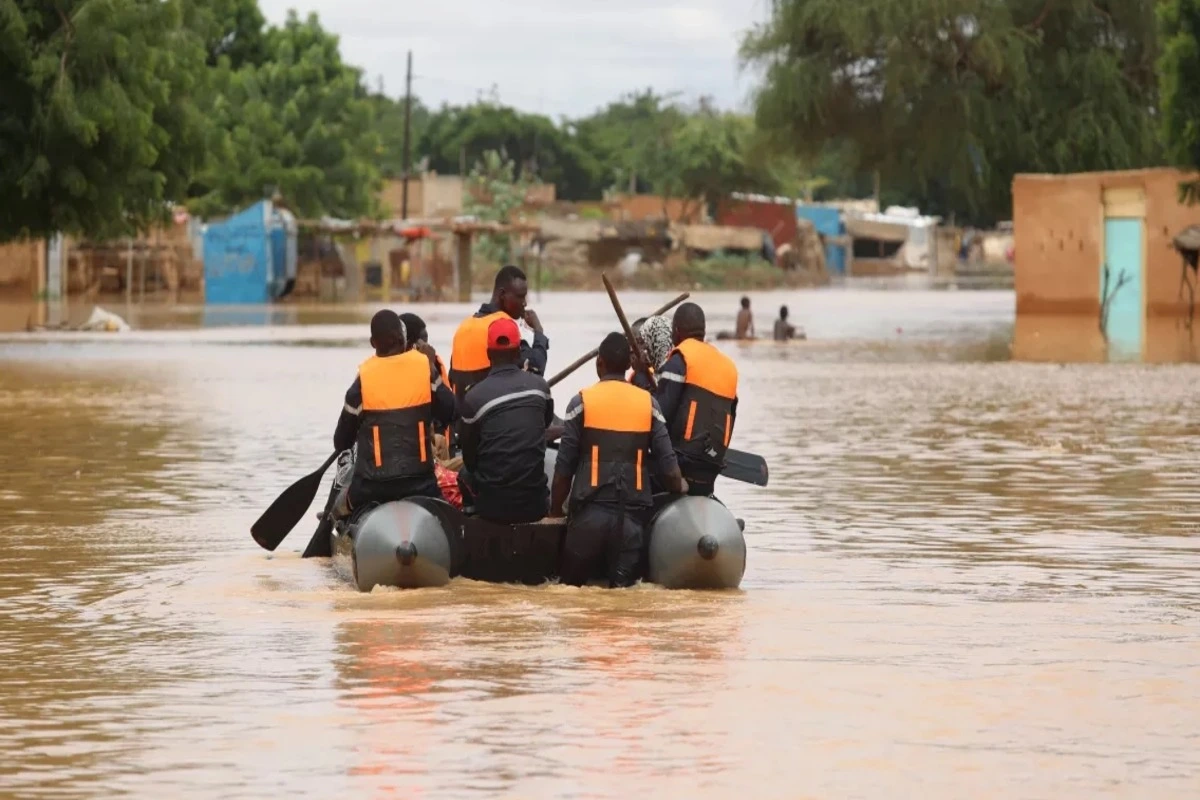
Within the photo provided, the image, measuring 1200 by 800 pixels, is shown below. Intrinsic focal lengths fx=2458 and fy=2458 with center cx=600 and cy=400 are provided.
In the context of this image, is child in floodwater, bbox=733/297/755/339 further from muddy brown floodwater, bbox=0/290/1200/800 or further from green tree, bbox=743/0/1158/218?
muddy brown floodwater, bbox=0/290/1200/800

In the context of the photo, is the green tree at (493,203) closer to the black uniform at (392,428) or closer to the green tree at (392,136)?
the green tree at (392,136)

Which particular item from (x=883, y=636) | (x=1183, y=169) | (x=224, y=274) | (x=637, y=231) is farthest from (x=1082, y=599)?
(x=637, y=231)

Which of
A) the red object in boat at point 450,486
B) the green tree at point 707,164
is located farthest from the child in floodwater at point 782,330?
the green tree at point 707,164

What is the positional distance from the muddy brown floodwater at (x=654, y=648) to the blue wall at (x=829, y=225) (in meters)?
99.9

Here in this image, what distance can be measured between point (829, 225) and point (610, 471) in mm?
110143

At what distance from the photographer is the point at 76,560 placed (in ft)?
41.8

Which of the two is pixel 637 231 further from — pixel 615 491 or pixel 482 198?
pixel 615 491

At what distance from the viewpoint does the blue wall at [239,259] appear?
70562 mm

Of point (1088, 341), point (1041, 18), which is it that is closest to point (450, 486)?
point (1088, 341)

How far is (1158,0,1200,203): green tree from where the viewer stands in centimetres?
4038

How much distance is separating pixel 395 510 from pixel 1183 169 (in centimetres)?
3320

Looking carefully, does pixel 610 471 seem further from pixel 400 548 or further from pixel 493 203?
pixel 493 203

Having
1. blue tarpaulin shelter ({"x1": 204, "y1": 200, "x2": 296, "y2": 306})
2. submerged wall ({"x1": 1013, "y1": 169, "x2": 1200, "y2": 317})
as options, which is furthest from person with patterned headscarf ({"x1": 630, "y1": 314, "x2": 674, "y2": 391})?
blue tarpaulin shelter ({"x1": 204, "y1": 200, "x2": 296, "y2": 306})

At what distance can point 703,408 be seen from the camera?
464 inches
